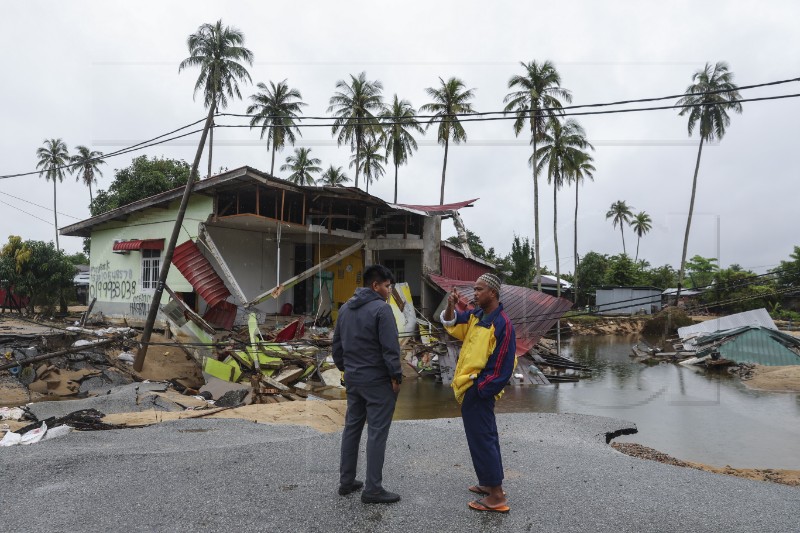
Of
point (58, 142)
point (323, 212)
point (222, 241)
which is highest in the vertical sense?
point (58, 142)

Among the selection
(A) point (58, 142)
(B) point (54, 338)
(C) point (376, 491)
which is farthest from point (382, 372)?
(A) point (58, 142)

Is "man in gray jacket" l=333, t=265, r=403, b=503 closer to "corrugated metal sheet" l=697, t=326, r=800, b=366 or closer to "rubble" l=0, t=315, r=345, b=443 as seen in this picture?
"rubble" l=0, t=315, r=345, b=443

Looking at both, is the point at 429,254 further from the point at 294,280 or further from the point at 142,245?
the point at 142,245

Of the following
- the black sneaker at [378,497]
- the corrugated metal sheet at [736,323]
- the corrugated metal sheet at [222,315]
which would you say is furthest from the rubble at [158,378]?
the corrugated metal sheet at [736,323]

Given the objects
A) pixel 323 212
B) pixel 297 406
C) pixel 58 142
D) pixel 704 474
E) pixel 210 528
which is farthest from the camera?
pixel 58 142

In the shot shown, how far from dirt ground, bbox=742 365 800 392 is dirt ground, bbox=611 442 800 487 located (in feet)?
31.1

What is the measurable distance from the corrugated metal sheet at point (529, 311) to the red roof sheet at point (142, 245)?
34.1ft

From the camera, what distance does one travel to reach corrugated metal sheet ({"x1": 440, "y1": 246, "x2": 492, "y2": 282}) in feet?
68.2

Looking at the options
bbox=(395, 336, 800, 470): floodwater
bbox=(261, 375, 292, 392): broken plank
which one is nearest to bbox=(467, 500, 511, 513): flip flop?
bbox=(395, 336, 800, 470): floodwater

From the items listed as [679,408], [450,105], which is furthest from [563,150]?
[679,408]

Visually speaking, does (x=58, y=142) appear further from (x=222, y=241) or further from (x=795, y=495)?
(x=795, y=495)

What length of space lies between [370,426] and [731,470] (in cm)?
507

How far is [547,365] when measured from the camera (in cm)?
1761

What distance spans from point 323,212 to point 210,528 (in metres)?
16.0
